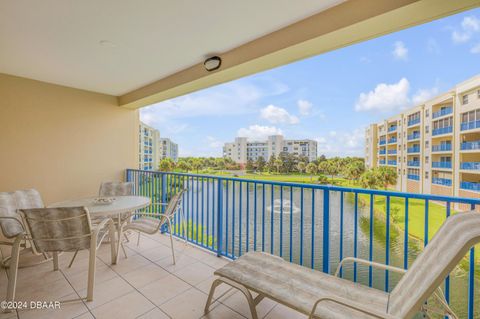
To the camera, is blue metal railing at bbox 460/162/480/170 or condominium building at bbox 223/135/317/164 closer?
blue metal railing at bbox 460/162/480/170

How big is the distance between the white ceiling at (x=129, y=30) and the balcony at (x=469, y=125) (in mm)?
19283

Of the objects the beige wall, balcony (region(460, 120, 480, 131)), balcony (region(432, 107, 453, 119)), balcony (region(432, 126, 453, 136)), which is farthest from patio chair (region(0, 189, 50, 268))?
balcony (region(432, 107, 453, 119))

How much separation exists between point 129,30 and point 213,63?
1.04 metres

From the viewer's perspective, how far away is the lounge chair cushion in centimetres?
133

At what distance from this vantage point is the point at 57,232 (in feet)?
6.58

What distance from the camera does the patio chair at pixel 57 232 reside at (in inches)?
75.7

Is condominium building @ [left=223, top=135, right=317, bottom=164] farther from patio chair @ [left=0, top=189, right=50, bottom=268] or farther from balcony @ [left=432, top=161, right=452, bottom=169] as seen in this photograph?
patio chair @ [left=0, top=189, right=50, bottom=268]

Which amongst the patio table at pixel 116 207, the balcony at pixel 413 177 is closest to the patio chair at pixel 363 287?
the patio table at pixel 116 207

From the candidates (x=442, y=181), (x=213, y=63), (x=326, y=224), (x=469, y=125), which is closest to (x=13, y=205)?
(x=213, y=63)

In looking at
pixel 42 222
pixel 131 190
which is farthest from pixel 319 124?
pixel 42 222

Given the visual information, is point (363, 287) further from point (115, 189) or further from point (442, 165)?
point (442, 165)

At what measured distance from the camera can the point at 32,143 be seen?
3838 millimetres

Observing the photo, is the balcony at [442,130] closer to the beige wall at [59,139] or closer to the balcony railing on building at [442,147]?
the balcony railing on building at [442,147]

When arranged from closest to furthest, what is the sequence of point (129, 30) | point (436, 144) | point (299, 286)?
point (299, 286), point (129, 30), point (436, 144)
